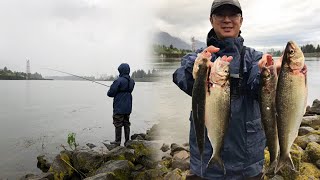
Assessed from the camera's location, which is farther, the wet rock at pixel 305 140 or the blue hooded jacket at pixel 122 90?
the blue hooded jacket at pixel 122 90

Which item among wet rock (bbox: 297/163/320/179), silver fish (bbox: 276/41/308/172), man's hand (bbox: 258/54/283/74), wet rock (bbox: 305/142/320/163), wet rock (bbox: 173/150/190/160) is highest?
man's hand (bbox: 258/54/283/74)

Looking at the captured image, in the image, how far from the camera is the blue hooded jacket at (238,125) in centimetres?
320

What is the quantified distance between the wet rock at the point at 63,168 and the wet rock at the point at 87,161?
0.18 meters

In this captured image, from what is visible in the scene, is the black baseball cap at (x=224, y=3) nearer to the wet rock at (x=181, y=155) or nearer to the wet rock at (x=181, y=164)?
the wet rock at (x=181, y=164)

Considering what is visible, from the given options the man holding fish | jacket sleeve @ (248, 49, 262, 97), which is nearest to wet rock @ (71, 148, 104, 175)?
the man holding fish

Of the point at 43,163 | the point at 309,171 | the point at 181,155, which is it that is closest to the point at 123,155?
the point at 181,155

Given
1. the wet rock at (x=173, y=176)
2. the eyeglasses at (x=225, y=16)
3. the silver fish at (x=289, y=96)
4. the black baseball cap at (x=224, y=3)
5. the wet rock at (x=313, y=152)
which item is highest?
the black baseball cap at (x=224, y=3)

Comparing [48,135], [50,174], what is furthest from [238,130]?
[48,135]

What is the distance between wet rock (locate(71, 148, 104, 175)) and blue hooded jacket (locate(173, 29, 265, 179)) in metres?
6.19

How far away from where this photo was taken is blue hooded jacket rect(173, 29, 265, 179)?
10.5ft

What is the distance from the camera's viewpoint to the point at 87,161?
9.23 meters

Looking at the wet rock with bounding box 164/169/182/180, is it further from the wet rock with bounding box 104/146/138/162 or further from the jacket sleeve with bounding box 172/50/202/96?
the jacket sleeve with bounding box 172/50/202/96

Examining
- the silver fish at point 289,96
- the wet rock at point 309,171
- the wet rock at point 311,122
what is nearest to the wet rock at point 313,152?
the wet rock at point 309,171

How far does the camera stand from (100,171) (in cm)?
802
